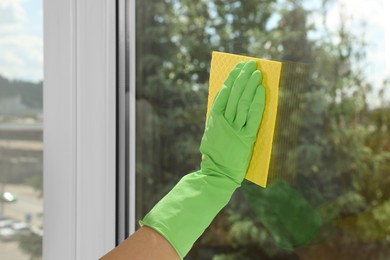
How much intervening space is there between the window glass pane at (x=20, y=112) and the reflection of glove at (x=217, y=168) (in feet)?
1.51

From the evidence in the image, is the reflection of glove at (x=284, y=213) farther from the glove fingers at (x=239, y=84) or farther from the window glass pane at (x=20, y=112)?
the window glass pane at (x=20, y=112)

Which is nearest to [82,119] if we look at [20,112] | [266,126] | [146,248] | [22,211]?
[20,112]

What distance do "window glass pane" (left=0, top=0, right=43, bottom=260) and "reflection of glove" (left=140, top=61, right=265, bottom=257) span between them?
0.46 m

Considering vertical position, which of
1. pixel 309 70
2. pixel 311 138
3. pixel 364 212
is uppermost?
pixel 309 70

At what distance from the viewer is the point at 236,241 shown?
47.4 inches

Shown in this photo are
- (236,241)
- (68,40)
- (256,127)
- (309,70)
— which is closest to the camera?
(256,127)

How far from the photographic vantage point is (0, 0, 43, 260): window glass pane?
1.38 meters

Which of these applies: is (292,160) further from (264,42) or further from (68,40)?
(68,40)

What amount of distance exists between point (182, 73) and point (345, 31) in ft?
1.21

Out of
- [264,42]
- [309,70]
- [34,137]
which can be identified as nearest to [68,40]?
[34,137]

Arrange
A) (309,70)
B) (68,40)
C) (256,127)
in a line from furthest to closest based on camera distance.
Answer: (68,40) → (309,70) → (256,127)

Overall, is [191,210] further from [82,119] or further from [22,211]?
[22,211]

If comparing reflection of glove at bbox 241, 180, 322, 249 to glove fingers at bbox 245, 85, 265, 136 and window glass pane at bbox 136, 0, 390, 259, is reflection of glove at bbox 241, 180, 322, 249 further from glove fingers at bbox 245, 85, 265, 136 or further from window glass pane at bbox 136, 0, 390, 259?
glove fingers at bbox 245, 85, 265, 136

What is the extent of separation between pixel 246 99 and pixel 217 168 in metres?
0.13
